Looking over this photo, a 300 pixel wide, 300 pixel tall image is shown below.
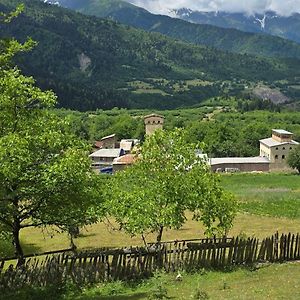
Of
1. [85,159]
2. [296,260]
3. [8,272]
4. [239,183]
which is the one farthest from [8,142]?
[239,183]

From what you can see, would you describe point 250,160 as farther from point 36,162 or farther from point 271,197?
point 36,162

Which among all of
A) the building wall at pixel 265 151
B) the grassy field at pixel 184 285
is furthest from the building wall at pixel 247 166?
the grassy field at pixel 184 285

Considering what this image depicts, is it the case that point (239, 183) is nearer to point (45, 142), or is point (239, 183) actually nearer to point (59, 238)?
point (59, 238)

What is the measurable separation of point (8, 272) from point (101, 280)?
188 inches

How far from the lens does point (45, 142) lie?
20359 mm

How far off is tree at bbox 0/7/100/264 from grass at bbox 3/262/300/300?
139 inches

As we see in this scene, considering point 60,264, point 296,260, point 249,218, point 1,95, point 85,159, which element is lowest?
point 249,218

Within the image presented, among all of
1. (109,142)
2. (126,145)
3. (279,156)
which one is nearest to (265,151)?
(279,156)

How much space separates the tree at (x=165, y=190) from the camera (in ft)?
86.2

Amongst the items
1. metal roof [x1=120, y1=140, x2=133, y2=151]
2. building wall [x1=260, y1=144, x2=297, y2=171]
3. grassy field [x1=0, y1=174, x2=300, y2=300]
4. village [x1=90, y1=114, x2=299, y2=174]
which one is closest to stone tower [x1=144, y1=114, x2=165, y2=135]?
metal roof [x1=120, y1=140, x2=133, y2=151]

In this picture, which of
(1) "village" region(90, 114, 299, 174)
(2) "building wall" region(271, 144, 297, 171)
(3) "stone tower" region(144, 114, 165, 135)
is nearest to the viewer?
(1) "village" region(90, 114, 299, 174)

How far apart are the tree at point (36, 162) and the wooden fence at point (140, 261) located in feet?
7.78

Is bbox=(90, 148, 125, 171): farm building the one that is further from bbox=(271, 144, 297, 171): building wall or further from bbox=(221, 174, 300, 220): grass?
bbox=(221, 174, 300, 220): grass

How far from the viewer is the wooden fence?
24094 millimetres
